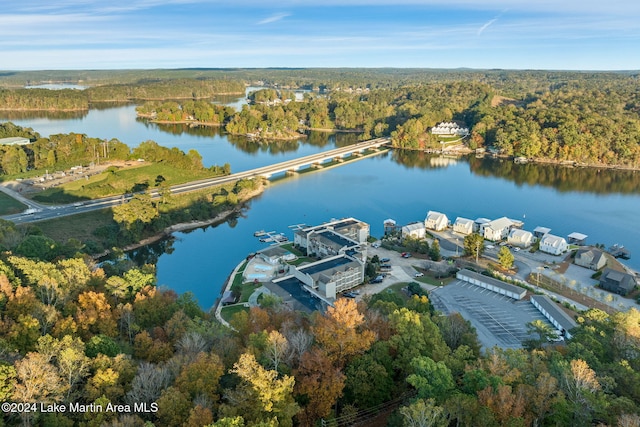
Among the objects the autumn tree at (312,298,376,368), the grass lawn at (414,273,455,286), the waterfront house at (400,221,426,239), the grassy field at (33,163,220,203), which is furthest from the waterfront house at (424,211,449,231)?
the grassy field at (33,163,220,203)

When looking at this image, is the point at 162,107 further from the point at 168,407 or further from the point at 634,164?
the point at 168,407

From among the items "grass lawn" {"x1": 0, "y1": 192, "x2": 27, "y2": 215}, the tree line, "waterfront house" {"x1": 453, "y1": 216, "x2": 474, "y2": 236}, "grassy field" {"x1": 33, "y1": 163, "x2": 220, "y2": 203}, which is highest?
the tree line

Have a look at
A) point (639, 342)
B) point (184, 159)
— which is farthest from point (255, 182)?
point (639, 342)

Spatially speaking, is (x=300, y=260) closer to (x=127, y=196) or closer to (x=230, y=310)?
(x=230, y=310)

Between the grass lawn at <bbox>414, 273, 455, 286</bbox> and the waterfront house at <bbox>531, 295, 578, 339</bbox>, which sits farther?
the grass lawn at <bbox>414, 273, 455, 286</bbox>

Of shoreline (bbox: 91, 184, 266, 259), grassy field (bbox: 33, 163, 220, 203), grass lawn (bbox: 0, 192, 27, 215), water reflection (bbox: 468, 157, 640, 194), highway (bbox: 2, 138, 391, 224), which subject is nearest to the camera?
shoreline (bbox: 91, 184, 266, 259)

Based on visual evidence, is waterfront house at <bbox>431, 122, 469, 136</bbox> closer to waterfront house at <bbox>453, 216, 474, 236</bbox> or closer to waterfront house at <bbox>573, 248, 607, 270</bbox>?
waterfront house at <bbox>453, 216, 474, 236</bbox>

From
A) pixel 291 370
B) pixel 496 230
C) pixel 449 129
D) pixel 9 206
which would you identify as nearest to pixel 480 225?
pixel 496 230
